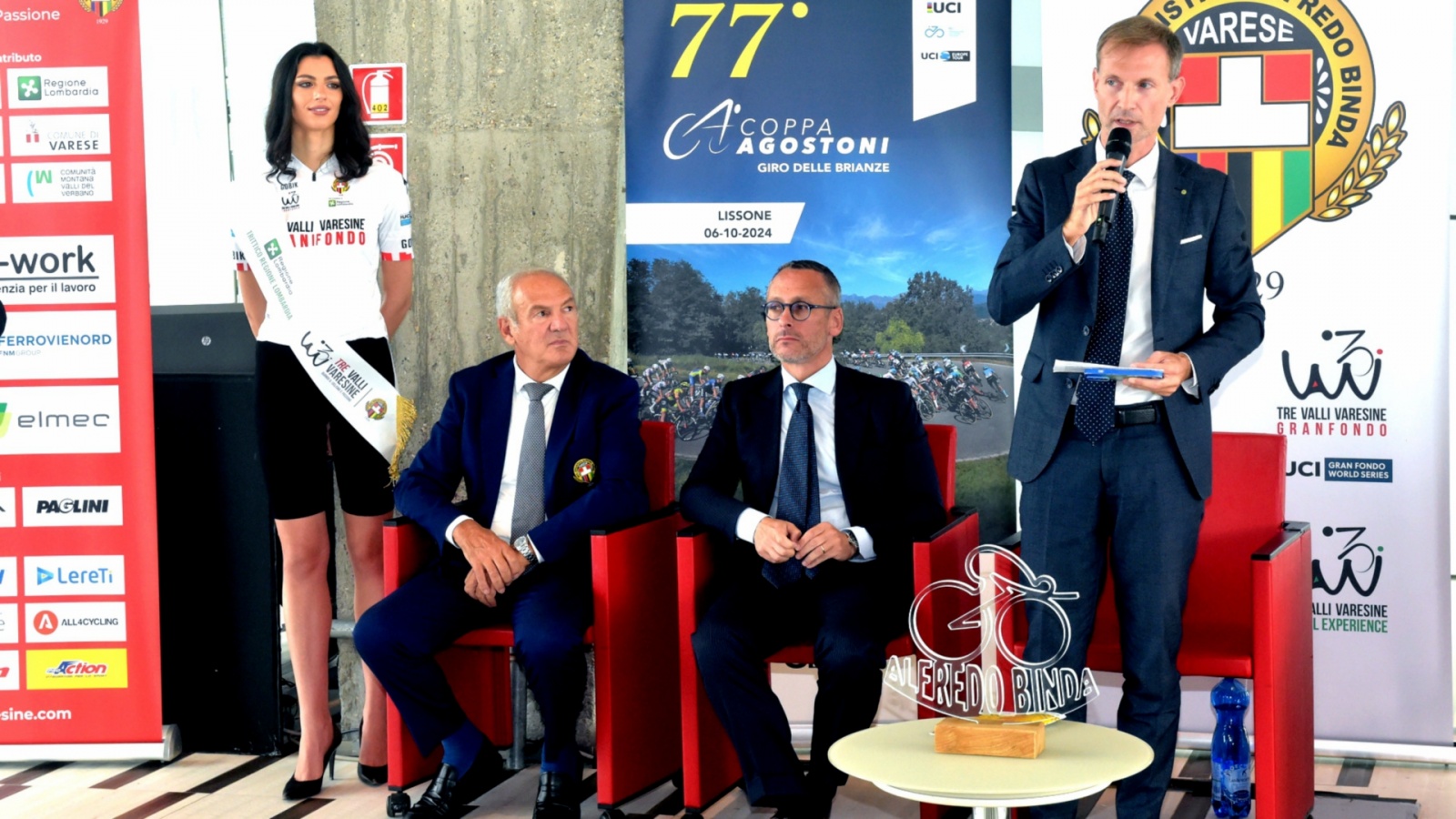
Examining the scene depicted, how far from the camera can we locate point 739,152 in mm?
4230

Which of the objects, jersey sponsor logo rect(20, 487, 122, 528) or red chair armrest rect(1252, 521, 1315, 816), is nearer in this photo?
red chair armrest rect(1252, 521, 1315, 816)

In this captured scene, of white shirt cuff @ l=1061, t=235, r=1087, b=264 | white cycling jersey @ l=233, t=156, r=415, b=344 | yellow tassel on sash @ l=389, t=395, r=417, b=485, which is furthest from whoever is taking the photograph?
yellow tassel on sash @ l=389, t=395, r=417, b=485

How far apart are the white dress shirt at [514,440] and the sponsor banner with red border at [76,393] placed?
1.13 meters

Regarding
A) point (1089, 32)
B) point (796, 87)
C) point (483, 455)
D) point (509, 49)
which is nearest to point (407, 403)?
point (483, 455)

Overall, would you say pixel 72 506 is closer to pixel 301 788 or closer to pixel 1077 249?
pixel 301 788

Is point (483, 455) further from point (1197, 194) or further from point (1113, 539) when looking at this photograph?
point (1197, 194)

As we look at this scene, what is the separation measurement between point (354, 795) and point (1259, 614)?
2.42 metres

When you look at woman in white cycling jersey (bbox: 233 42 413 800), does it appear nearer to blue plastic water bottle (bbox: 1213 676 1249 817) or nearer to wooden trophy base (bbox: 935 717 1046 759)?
wooden trophy base (bbox: 935 717 1046 759)

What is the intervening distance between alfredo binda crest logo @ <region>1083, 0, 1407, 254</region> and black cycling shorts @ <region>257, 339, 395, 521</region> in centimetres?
222

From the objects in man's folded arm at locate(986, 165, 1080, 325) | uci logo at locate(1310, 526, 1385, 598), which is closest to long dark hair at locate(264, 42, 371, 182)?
man's folded arm at locate(986, 165, 1080, 325)

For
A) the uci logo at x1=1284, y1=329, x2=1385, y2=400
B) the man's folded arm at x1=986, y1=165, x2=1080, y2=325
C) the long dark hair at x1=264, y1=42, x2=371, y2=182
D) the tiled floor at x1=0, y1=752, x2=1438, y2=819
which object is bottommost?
the tiled floor at x1=0, y1=752, x2=1438, y2=819

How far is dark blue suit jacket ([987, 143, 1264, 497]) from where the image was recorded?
9.75 ft

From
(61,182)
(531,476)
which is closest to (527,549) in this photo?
(531,476)

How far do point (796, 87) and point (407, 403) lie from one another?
57.1 inches
